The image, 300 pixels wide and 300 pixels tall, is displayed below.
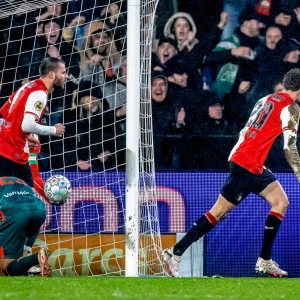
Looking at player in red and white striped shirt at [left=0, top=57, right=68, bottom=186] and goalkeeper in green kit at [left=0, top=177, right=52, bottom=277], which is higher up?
player in red and white striped shirt at [left=0, top=57, right=68, bottom=186]

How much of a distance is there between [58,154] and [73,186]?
0.47 m

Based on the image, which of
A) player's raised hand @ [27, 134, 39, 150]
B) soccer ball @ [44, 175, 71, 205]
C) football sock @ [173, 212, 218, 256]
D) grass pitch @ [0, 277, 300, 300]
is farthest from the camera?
player's raised hand @ [27, 134, 39, 150]

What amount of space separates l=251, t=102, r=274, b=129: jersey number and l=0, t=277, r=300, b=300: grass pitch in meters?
1.57

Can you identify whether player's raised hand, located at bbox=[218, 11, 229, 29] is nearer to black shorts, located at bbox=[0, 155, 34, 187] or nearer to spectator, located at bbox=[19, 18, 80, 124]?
spectator, located at bbox=[19, 18, 80, 124]

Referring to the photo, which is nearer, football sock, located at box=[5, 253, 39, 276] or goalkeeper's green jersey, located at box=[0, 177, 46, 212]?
football sock, located at box=[5, 253, 39, 276]

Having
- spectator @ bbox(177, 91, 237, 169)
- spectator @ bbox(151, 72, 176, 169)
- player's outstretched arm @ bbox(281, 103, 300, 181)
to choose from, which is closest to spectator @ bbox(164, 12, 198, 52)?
spectator @ bbox(151, 72, 176, 169)

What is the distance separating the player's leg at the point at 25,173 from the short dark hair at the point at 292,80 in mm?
2268

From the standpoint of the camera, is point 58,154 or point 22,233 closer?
point 22,233

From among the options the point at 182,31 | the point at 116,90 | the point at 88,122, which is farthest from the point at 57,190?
the point at 182,31

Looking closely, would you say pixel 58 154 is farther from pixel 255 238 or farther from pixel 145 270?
pixel 255 238

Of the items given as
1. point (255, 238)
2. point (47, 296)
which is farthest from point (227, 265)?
point (47, 296)

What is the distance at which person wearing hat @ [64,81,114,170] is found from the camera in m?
8.86

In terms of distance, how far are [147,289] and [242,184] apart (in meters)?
2.30

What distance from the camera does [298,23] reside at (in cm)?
941
